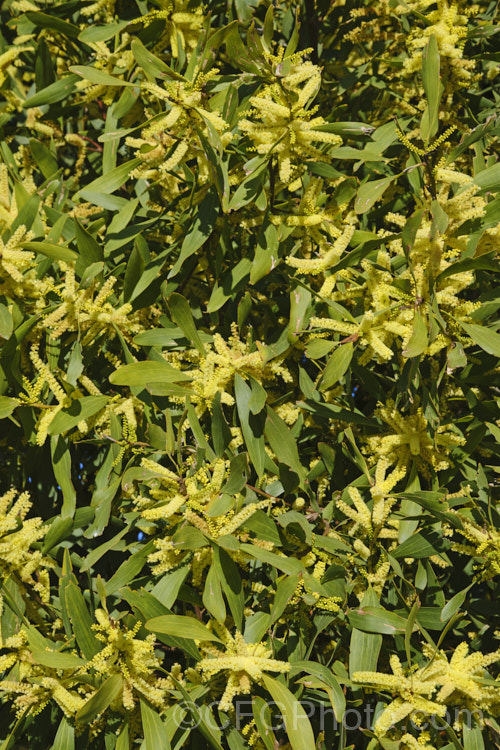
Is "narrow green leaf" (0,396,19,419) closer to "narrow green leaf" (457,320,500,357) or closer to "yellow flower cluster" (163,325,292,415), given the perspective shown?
"yellow flower cluster" (163,325,292,415)

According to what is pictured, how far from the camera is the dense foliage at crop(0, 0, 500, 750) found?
1.41 metres

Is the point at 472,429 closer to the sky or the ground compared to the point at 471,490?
closer to the sky

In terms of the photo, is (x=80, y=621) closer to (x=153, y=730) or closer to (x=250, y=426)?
(x=153, y=730)

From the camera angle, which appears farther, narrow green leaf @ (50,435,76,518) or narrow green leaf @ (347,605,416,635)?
narrow green leaf @ (50,435,76,518)

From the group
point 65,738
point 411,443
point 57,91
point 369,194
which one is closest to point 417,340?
point 411,443

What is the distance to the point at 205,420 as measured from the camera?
165 centimetres

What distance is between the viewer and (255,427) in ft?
5.02

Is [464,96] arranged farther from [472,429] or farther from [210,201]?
[472,429]

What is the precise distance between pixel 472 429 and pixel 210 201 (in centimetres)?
88

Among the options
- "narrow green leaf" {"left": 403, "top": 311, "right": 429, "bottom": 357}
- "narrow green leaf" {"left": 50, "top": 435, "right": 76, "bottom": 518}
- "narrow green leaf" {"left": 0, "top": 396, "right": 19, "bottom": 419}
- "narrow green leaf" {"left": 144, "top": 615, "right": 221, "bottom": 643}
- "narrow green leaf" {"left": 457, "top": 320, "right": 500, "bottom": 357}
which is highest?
"narrow green leaf" {"left": 403, "top": 311, "right": 429, "bottom": 357}

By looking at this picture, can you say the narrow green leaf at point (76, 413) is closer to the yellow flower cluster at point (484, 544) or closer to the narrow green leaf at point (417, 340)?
the narrow green leaf at point (417, 340)

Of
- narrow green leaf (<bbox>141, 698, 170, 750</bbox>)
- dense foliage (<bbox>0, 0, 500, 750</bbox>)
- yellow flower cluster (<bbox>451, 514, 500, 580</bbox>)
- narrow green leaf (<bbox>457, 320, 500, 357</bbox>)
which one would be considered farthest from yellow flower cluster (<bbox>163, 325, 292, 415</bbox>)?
narrow green leaf (<bbox>141, 698, 170, 750</bbox>)

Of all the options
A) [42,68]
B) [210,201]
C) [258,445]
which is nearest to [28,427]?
[258,445]

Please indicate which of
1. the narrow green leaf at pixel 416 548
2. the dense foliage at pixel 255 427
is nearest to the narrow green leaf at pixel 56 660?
the dense foliage at pixel 255 427
